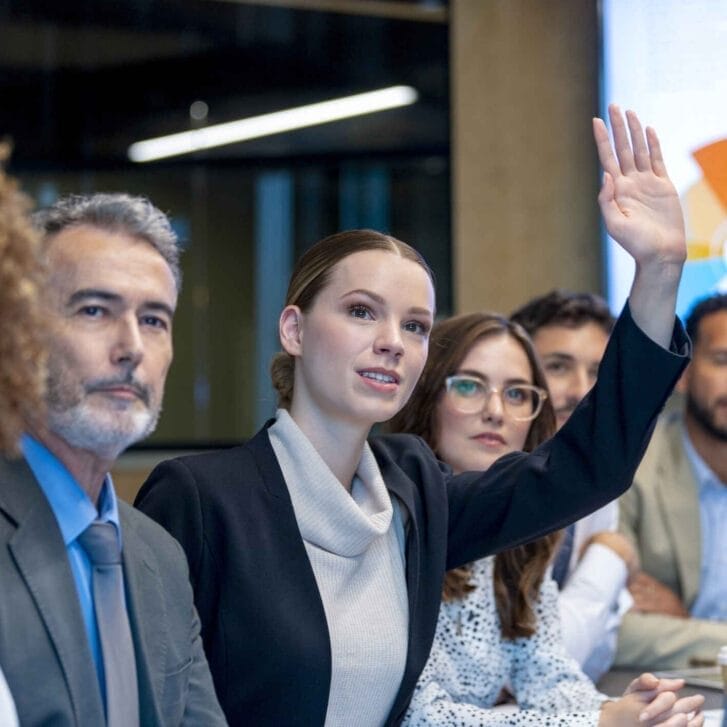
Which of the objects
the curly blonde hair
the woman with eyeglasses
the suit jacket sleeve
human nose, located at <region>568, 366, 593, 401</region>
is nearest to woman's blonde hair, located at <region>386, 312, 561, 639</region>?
the woman with eyeglasses

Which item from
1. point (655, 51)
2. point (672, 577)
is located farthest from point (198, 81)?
point (672, 577)

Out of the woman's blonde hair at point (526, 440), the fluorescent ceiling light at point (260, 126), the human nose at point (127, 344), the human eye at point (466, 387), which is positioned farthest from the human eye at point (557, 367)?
the fluorescent ceiling light at point (260, 126)

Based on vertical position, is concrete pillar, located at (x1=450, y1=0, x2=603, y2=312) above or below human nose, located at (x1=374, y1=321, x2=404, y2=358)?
above

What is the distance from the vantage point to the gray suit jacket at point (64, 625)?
129cm

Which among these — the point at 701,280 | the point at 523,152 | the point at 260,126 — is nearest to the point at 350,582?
the point at 701,280

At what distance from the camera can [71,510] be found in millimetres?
1402

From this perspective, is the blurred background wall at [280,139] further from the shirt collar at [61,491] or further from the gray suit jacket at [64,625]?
the shirt collar at [61,491]

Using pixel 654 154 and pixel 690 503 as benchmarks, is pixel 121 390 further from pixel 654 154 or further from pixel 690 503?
pixel 690 503

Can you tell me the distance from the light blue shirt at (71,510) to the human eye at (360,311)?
0.54 meters

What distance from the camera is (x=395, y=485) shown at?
193 centimetres

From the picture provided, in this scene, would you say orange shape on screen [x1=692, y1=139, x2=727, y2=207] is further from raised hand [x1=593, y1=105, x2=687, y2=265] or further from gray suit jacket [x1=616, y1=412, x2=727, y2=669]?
raised hand [x1=593, y1=105, x2=687, y2=265]

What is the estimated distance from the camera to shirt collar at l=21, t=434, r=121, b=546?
140 cm

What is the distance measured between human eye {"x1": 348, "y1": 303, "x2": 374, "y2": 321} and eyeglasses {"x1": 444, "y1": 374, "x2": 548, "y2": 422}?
0.54 m

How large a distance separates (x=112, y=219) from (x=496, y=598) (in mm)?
1023
